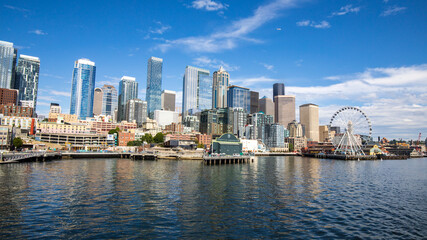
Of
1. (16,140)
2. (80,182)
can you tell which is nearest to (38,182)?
(80,182)

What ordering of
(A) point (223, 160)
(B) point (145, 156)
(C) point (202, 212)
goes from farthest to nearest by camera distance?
(B) point (145, 156) < (A) point (223, 160) < (C) point (202, 212)

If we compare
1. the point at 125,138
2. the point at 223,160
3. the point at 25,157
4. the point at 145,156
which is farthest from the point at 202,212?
the point at 125,138

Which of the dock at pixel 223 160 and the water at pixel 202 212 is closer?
the water at pixel 202 212

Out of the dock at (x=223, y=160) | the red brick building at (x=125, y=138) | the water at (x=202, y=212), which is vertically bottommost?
the water at (x=202, y=212)

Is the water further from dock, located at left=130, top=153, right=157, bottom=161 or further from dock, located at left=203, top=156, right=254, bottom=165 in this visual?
dock, located at left=130, top=153, right=157, bottom=161

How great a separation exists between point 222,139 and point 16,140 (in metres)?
109

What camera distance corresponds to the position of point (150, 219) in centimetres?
2778

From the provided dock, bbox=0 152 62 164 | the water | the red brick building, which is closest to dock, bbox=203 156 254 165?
the water

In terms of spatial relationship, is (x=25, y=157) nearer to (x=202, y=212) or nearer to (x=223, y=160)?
(x=223, y=160)

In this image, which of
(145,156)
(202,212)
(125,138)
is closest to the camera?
(202,212)

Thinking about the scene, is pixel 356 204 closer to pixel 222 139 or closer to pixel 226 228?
pixel 226 228

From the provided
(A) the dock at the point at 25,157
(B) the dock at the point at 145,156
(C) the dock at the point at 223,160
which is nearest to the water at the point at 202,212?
(A) the dock at the point at 25,157

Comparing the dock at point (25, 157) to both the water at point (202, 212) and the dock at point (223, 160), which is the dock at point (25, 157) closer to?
the water at point (202, 212)

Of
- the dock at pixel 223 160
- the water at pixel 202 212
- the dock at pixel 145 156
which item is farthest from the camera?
the dock at pixel 145 156
